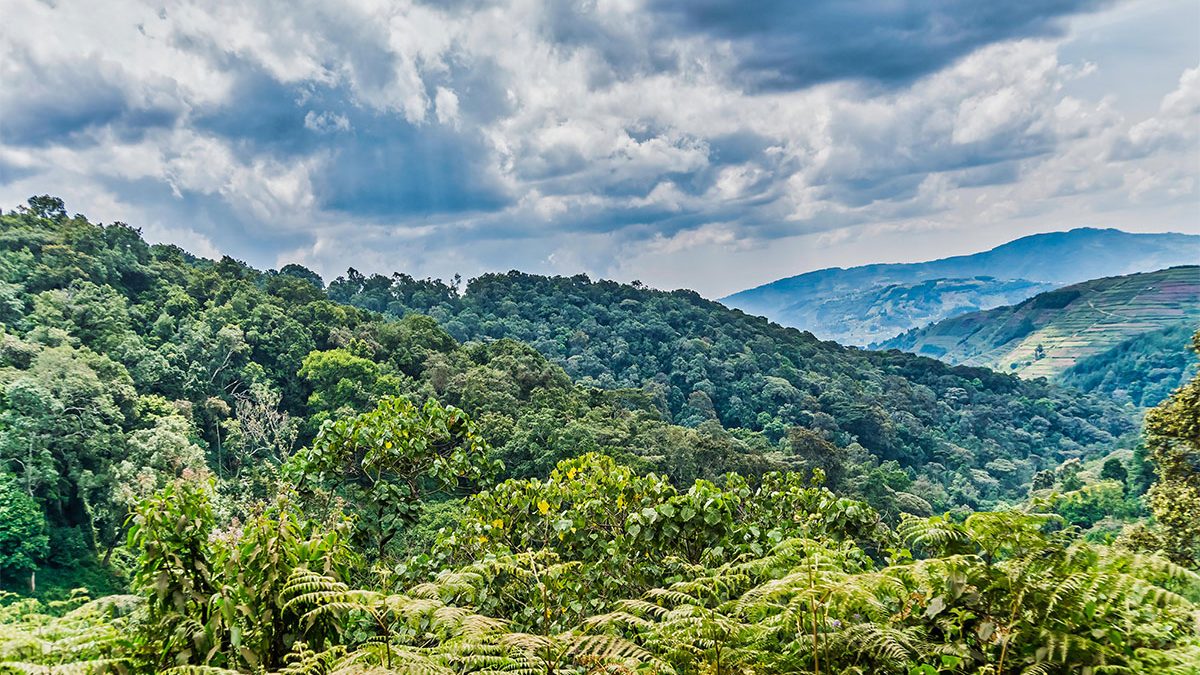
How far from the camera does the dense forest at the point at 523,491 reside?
181cm

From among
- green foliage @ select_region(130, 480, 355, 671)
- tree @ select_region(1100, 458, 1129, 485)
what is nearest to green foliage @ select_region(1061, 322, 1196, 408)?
tree @ select_region(1100, 458, 1129, 485)

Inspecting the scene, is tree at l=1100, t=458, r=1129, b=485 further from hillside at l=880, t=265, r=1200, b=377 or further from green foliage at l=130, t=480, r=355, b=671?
hillside at l=880, t=265, r=1200, b=377

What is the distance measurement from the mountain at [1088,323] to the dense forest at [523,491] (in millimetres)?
29588

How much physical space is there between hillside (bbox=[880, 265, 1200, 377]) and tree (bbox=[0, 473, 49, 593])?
4763 inches

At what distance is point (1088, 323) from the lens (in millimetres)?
115000

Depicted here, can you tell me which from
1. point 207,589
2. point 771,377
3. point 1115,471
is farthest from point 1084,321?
point 207,589

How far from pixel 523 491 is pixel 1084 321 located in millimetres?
142207

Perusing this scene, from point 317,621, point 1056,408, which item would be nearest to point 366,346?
point 317,621

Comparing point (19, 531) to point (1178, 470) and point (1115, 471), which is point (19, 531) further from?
point (1115, 471)

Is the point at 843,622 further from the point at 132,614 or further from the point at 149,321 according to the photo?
the point at 149,321

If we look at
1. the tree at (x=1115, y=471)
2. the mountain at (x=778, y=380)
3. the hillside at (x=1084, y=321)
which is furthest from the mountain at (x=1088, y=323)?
the tree at (x=1115, y=471)

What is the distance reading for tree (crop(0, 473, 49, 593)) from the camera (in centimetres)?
2228

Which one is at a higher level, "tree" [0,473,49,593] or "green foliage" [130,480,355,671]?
"green foliage" [130,480,355,671]

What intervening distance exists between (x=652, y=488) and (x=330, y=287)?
3075 inches
